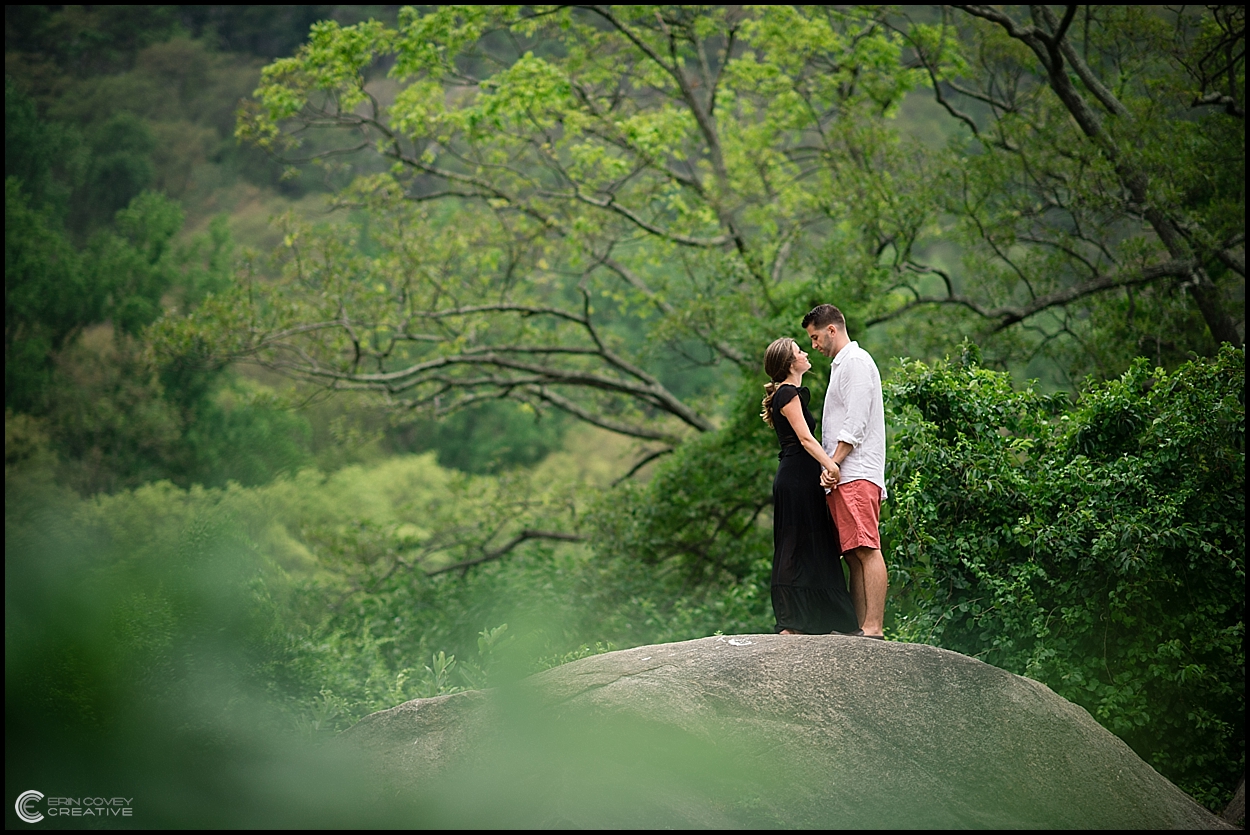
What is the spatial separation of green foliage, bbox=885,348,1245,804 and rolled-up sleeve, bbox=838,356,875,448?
39.4 inches

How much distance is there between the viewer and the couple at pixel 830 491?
17.9ft

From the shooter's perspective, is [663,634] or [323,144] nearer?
[663,634]

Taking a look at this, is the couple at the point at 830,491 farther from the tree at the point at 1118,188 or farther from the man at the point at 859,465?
the tree at the point at 1118,188

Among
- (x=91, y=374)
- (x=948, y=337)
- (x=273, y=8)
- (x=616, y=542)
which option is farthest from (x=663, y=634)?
(x=273, y=8)

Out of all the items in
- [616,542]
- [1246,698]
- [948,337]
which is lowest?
[1246,698]

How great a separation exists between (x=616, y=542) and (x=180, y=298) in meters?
23.7

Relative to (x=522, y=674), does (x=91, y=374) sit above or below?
above

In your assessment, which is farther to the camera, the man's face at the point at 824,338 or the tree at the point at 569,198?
the tree at the point at 569,198

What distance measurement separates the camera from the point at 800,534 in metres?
5.67

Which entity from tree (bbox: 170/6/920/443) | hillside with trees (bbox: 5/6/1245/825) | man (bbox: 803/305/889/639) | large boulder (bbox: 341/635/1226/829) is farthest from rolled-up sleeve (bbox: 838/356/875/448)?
tree (bbox: 170/6/920/443)

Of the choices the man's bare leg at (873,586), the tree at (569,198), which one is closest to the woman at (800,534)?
the man's bare leg at (873,586)

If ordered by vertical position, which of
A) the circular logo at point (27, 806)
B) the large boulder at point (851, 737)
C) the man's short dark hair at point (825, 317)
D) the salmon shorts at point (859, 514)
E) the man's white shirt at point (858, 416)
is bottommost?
the circular logo at point (27, 806)

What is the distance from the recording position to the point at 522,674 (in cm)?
172

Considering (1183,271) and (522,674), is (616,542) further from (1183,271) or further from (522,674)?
(522,674)
